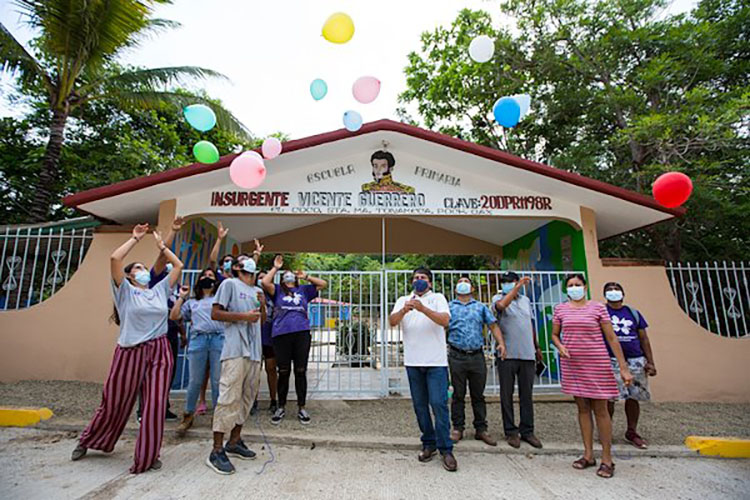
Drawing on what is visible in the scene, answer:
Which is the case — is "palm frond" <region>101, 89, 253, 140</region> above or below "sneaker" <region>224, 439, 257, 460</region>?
above

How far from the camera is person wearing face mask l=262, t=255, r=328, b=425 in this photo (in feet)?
14.7

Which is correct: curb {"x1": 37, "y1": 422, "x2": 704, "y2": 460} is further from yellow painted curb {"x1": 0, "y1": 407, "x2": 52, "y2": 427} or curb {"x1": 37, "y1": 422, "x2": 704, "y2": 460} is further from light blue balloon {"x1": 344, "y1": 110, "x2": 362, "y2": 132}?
light blue balloon {"x1": 344, "y1": 110, "x2": 362, "y2": 132}

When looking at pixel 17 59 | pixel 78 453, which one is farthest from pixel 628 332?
pixel 17 59

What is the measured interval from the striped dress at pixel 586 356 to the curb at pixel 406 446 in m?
0.76

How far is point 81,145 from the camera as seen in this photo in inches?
503

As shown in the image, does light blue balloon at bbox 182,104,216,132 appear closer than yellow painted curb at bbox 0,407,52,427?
No

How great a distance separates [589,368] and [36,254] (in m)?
7.32

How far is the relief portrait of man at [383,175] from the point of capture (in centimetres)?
653

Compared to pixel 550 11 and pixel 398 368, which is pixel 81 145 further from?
pixel 550 11

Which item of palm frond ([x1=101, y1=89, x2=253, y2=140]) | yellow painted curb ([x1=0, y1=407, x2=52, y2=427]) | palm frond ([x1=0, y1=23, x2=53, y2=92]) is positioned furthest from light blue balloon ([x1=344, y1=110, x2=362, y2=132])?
palm frond ([x1=0, y1=23, x2=53, y2=92])

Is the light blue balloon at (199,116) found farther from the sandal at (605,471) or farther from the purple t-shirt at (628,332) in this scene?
the sandal at (605,471)

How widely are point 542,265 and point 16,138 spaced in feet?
49.9

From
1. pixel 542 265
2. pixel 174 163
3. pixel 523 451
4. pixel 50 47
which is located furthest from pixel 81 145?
pixel 523 451

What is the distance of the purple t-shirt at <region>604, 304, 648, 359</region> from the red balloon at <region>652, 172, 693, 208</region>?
1.90m
